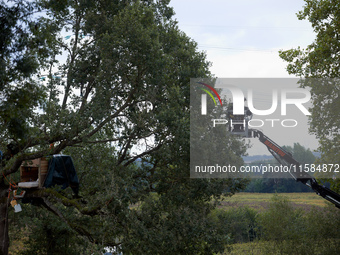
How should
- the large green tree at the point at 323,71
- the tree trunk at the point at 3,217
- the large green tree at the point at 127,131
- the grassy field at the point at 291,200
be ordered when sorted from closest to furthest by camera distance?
the large green tree at the point at 127,131
the tree trunk at the point at 3,217
the large green tree at the point at 323,71
the grassy field at the point at 291,200

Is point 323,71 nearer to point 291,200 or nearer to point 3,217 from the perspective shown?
point 3,217

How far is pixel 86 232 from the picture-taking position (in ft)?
36.0

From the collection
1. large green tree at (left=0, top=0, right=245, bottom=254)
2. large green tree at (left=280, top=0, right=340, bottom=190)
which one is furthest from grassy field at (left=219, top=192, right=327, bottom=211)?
large green tree at (left=0, top=0, right=245, bottom=254)

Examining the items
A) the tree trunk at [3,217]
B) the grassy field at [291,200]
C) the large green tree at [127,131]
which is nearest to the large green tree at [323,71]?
the large green tree at [127,131]

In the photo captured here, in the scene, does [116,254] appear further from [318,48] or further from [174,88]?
[318,48]

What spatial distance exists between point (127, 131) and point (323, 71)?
8.68 m

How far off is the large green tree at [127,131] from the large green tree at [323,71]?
5.38 metres

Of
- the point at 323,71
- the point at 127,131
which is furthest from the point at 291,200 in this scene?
the point at 127,131

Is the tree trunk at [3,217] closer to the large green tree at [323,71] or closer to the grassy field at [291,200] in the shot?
the large green tree at [323,71]

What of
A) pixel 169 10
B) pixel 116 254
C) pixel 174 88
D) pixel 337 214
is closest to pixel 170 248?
pixel 116 254

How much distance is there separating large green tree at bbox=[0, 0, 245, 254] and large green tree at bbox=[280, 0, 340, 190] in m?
5.38

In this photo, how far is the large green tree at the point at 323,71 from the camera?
1442 cm

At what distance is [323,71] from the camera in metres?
15.0

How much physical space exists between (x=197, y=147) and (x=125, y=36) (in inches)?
139
